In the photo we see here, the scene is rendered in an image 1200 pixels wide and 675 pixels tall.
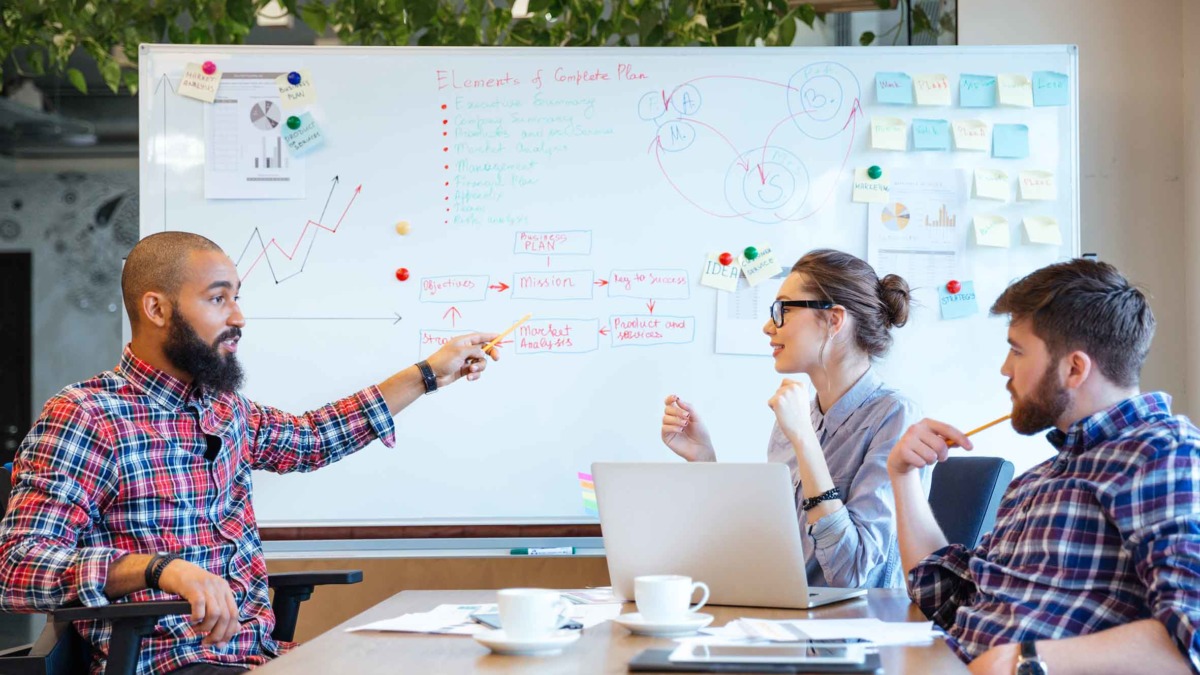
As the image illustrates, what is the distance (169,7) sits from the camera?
391 centimetres

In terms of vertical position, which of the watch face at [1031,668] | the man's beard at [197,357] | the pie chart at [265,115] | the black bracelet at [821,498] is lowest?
the watch face at [1031,668]

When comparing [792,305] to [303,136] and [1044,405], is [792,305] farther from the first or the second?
[303,136]

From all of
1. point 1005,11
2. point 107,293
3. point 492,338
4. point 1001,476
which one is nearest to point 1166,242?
point 1005,11

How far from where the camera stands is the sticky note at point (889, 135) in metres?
3.05

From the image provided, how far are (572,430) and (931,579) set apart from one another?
4.55 ft

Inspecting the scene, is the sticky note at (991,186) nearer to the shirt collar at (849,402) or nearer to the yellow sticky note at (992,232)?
the yellow sticky note at (992,232)

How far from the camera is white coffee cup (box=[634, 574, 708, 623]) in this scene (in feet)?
4.78

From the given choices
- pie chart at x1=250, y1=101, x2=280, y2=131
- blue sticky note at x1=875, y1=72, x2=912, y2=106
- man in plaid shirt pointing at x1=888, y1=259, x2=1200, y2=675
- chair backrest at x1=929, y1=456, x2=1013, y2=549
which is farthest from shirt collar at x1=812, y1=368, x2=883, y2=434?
pie chart at x1=250, y1=101, x2=280, y2=131

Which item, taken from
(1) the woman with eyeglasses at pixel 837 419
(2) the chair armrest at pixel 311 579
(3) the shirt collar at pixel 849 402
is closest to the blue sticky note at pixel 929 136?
(1) the woman with eyeglasses at pixel 837 419

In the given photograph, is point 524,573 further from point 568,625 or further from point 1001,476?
point 568,625

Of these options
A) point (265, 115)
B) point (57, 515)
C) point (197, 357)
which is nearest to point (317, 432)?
point (197, 357)

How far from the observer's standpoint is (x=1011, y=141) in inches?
121

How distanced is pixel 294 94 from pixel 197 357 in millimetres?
1117

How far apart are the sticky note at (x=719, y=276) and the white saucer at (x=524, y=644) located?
1753 millimetres
